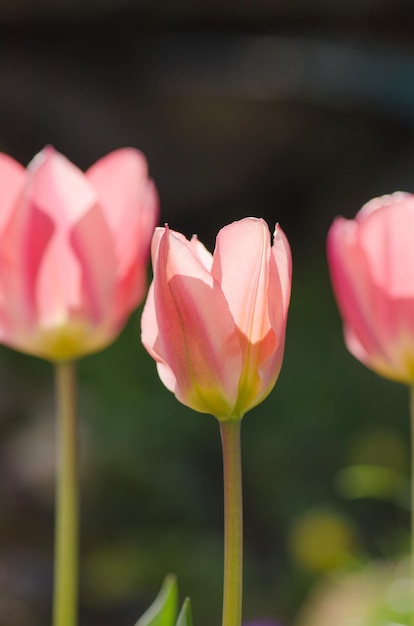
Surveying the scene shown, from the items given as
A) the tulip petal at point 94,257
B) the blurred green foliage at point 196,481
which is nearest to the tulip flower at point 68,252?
the tulip petal at point 94,257

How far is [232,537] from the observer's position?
1.11ft

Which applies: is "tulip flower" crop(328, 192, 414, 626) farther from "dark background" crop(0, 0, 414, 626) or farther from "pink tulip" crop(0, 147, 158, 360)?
"dark background" crop(0, 0, 414, 626)

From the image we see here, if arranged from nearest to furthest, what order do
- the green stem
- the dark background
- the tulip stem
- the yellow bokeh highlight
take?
the green stem → the tulip stem → the yellow bokeh highlight → the dark background

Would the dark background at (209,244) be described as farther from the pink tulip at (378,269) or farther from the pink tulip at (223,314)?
the pink tulip at (223,314)

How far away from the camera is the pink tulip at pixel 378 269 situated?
470 millimetres

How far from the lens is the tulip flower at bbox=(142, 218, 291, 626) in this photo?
35cm

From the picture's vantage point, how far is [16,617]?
6.85 ft

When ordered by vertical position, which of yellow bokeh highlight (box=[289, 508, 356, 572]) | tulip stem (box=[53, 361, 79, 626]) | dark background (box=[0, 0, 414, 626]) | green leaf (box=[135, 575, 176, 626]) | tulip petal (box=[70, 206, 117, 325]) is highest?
dark background (box=[0, 0, 414, 626])

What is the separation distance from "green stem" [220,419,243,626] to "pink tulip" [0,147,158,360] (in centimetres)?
18

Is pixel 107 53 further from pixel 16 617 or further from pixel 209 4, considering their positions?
pixel 16 617

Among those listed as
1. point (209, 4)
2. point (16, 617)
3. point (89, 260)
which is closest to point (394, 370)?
point (89, 260)

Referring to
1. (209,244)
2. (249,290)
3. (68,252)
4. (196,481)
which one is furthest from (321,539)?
(249,290)


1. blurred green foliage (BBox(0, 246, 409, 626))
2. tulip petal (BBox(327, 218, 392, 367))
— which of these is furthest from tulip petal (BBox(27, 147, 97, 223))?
blurred green foliage (BBox(0, 246, 409, 626))

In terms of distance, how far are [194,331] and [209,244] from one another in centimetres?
321
